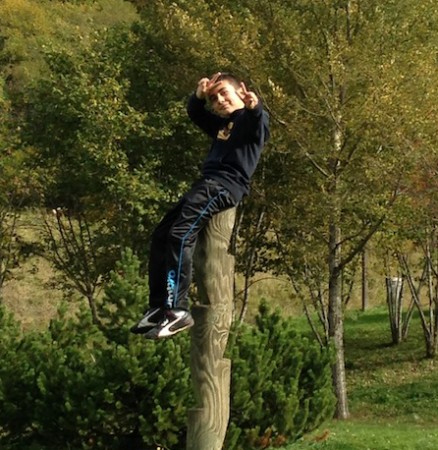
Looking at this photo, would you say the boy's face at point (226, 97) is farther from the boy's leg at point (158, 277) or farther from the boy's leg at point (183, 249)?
the boy's leg at point (158, 277)

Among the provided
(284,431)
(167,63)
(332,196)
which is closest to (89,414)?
(284,431)

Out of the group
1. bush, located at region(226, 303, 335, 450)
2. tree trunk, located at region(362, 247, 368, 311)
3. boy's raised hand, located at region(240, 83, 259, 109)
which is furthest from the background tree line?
boy's raised hand, located at region(240, 83, 259, 109)

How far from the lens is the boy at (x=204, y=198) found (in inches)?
158

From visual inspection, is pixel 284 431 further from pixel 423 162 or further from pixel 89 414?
pixel 423 162

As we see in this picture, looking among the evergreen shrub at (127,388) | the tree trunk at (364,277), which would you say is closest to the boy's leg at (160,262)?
the evergreen shrub at (127,388)

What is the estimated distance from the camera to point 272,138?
607 inches

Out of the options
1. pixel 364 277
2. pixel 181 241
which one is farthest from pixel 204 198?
pixel 364 277

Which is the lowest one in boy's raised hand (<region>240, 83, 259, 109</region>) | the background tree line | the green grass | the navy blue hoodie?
the green grass

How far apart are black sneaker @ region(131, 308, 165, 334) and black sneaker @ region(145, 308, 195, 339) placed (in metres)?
0.03

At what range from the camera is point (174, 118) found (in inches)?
648

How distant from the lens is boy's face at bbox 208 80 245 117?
4.23m

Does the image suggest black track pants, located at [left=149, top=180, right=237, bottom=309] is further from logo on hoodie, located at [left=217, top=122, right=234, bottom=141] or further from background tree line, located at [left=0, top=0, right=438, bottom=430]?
background tree line, located at [left=0, top=0, right=438, bottom=430]

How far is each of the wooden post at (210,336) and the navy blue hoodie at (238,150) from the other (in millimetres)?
146

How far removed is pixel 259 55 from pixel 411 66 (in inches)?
95.9
